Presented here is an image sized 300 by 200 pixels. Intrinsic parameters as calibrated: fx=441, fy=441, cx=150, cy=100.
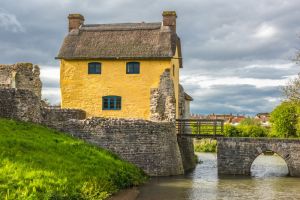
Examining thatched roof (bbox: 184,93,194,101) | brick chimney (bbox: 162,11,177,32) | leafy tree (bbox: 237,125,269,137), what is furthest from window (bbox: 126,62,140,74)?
leafy tree (bbox: 237,125,269,137)

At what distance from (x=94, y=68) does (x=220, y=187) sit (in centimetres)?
1391

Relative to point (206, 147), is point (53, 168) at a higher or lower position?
higher

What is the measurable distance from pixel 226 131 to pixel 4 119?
37.4m

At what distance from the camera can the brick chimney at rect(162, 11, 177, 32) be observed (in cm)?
3309

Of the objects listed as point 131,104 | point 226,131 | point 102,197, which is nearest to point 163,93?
point 131,104

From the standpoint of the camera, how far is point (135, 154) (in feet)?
84.8

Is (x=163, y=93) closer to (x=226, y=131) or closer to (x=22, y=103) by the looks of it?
(x=22, y=103)

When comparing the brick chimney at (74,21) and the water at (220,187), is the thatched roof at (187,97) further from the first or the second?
the brick chimney at (74,21)

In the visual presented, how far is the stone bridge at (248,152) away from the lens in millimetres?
28594

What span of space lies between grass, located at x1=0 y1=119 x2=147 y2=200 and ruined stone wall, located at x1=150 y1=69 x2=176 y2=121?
634 centimetres

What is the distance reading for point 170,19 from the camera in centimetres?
3316

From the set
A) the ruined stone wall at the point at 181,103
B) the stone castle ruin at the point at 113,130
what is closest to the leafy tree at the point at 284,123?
the ruined stone wall at the point at 181,103

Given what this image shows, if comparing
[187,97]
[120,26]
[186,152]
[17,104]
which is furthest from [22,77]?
[187,97]

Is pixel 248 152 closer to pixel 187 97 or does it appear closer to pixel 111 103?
pixel 111 103
